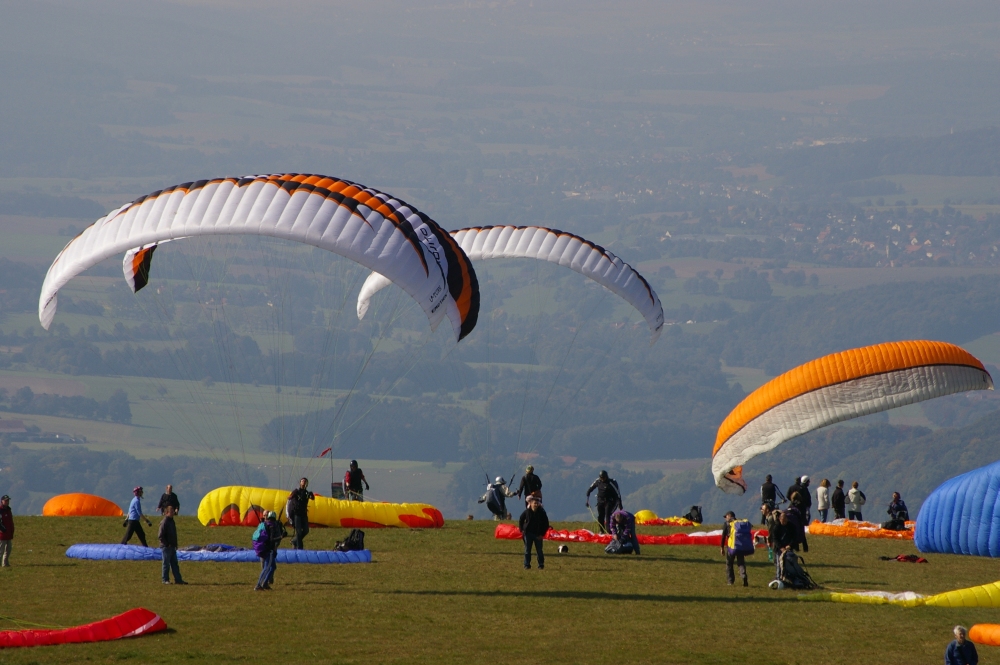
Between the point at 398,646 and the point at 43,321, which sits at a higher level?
the point at 43,321

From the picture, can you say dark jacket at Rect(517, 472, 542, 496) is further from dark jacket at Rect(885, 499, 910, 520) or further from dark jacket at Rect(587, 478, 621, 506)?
dark jacket at Rect(885, 499, 910, 520)

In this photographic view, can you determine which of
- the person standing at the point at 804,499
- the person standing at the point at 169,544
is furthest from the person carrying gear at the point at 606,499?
the person standing at the point at 169,544

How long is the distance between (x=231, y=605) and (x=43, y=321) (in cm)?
817

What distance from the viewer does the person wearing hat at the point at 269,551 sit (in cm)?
2025

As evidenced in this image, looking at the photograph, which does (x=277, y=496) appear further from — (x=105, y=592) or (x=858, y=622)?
(x=858, y=622)

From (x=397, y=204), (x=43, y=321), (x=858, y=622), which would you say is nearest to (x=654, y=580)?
(x=858, y=622)

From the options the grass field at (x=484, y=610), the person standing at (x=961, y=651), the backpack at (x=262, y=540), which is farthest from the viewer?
the backpack at (x=262, y=540)

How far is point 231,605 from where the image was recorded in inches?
754

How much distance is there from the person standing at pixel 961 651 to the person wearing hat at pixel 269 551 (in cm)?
980

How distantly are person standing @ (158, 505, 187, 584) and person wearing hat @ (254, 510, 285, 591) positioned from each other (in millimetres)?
1397

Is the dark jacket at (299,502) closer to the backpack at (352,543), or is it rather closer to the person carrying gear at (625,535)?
the backpack at (352,543)

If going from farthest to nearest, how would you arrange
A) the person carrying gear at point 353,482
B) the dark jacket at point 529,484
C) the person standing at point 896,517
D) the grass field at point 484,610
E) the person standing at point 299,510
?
the person standing at point 896,517
the person carrying gear at point 353,482
the dark jacket at point 529,484
the person standing at point 299,510
the grass field at point 484,610

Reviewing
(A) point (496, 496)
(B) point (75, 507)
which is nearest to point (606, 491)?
(A) point (496, 496)

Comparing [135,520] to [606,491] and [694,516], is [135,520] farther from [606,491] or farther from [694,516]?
[694,516]
